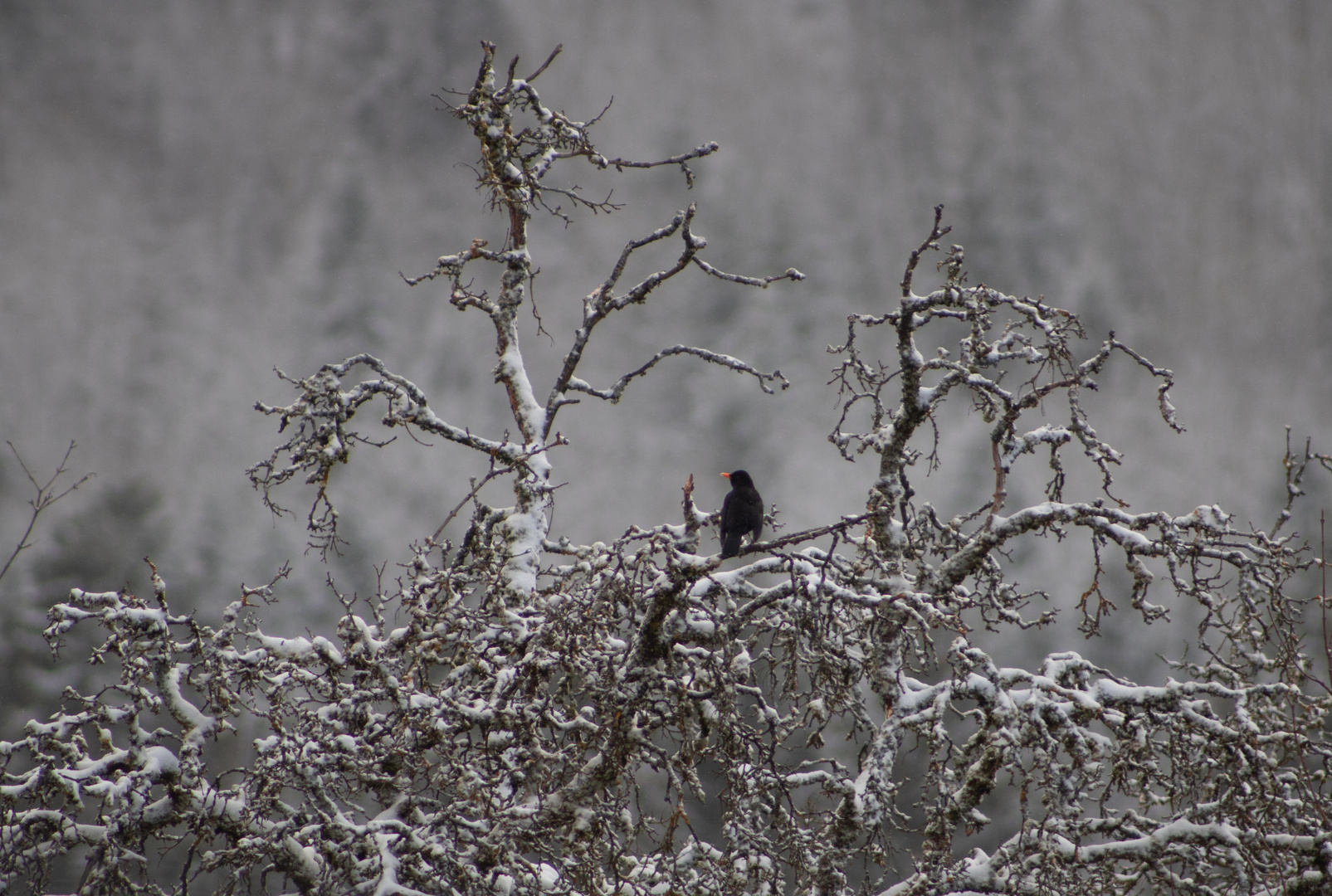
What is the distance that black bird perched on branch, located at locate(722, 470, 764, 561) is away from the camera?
6.02m

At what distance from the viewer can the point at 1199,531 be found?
4988mm

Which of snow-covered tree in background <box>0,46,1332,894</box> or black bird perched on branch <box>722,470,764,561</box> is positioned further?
black bird perched on branch <box>722,470,764,561</box>

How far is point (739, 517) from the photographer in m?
6.01

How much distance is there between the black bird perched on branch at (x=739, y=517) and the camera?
19.7ft

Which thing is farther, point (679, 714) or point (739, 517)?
point (739, 517)

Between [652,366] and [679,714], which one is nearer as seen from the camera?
[679,714]

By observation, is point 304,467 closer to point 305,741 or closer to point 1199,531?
point 305,741

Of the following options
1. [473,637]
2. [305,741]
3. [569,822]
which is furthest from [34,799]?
[569,822]

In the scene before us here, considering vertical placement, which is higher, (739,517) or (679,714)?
(739,517)

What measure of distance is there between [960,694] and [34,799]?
577 centimetres

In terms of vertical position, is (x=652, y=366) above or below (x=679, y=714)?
above

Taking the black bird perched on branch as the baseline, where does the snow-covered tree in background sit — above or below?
below

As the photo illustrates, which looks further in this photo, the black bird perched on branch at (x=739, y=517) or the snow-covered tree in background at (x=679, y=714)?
the black bird perched on branch at (x=739, y=517)

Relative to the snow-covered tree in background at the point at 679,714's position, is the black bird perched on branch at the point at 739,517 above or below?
above
